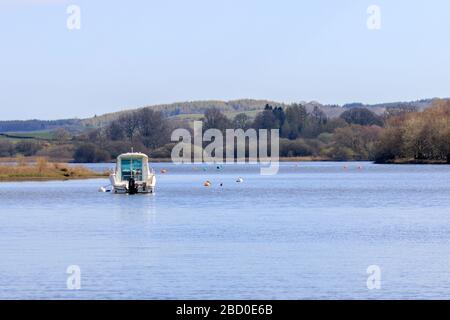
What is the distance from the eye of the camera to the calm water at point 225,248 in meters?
30.4

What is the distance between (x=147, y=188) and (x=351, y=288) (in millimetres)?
54002

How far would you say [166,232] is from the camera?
4828 cm

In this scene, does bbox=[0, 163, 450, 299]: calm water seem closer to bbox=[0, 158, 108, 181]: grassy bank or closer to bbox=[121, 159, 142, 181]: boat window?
bbox=[121, 159, 142, 181]: boat window

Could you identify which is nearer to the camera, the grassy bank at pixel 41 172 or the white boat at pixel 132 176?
the white boat at pixel 132 176

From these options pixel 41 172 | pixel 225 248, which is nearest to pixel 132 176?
pixel 41 172

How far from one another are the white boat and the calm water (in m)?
7.44

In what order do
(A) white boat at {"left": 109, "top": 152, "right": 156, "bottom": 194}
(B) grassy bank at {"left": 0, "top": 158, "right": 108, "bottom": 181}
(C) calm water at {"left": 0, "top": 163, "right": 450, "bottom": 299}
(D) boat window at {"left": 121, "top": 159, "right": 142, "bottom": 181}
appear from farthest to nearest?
(B) grassy bank at {"left": 0, "top": 158, "right": 108, "bottom": 181}
(D) boat window at {"left": 121, "top": 159, "right": 142, "bottom": 181}
(A) white boat at {"left": 109, "top": 152, "right": 156, "bottom": 194}
(C) calm water at {"left": 0, "top": 163, "right": 450, "bottom": 299}

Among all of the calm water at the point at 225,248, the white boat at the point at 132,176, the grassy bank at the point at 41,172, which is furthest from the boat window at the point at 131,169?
the grassy bank at the point at 41,172

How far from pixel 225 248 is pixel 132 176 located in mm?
44210

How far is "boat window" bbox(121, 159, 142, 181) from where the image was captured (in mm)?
83062

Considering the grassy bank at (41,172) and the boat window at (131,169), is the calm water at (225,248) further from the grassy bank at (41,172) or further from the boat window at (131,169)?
the grassy bank at (41,172)

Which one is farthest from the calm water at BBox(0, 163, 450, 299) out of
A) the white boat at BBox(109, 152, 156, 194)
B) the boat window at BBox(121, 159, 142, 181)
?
the boat window at BBox(121, 159, 142, 181)
